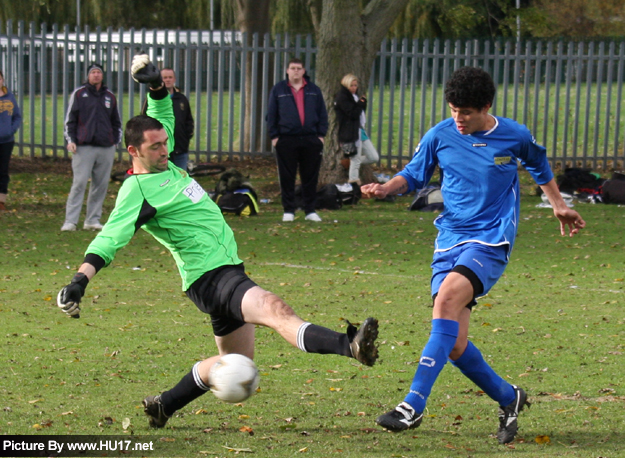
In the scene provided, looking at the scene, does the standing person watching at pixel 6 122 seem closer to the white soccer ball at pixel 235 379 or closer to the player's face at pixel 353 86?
the player's face at pixel 353 86

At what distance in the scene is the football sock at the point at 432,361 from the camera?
15.1 feet

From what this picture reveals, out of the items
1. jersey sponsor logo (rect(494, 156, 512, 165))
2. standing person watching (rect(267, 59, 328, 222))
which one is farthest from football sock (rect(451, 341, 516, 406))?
standing person watching (rect(267, 59, 328, 222))

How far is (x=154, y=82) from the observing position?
6.23 meters

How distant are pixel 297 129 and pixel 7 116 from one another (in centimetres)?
439

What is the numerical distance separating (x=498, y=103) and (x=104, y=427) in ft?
55.3

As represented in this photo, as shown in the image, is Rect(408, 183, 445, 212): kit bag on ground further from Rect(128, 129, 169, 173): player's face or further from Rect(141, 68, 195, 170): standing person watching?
Rect(128, 129, 169, 173): player's face

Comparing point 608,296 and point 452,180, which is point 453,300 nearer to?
point 452,180

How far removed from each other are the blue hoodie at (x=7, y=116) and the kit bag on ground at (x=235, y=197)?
3325mm

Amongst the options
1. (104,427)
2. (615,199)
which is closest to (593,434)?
(104,427)

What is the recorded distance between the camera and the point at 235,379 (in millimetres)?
4641

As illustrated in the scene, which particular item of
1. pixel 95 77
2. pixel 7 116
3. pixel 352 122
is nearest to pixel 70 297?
pixel 95 77

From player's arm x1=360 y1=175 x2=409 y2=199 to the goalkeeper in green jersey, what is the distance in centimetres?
86

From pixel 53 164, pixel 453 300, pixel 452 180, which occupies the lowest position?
pixel 53 164

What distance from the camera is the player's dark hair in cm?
500
